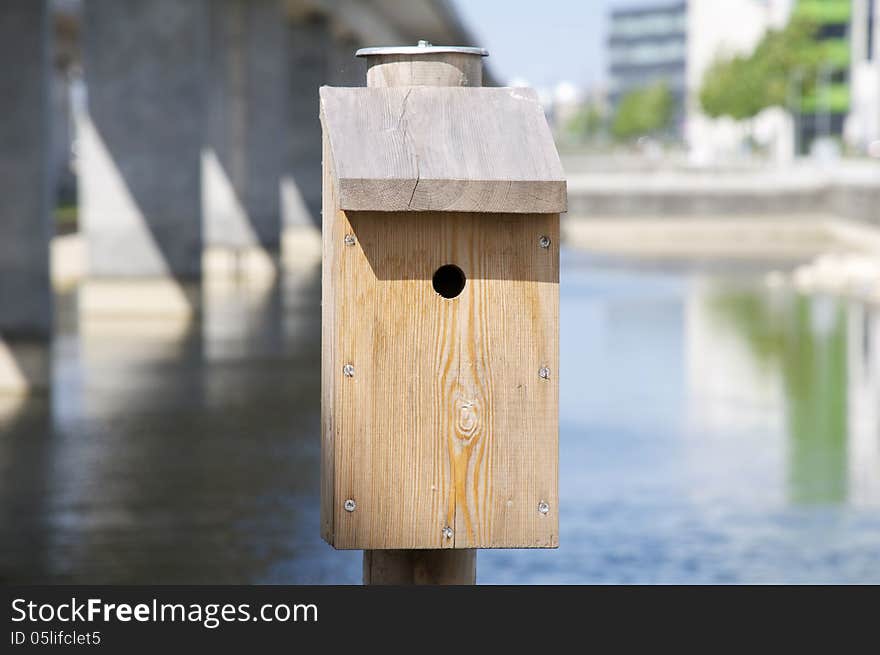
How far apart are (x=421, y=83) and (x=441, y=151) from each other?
0.91 feet

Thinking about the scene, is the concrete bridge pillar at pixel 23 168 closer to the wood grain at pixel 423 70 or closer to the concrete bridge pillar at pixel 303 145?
the wood grain at pixel 423 70

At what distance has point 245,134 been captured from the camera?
33.6 metres

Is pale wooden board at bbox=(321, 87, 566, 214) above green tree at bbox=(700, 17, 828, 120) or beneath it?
beneath

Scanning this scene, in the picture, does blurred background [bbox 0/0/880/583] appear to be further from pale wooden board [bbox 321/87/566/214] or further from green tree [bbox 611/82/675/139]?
green tree [bbox 611/82/675/139]

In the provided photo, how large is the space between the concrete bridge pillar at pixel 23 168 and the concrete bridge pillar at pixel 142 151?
249 inches

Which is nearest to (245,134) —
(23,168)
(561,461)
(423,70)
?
(23,168)

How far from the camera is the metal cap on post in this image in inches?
150

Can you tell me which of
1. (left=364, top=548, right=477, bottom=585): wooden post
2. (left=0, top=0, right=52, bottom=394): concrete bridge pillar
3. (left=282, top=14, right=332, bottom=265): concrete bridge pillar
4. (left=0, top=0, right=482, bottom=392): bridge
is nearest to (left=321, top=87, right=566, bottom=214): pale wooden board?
(left=0, top=0, right=482, bottom=392): bridge

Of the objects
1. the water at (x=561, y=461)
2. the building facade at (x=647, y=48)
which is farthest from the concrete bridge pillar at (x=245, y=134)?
the building facade at (x=647, y=48)

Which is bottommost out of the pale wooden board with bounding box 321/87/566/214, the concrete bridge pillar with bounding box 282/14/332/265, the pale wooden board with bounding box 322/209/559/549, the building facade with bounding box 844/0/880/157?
the pale wooden board with bounding box 322/209/559/549

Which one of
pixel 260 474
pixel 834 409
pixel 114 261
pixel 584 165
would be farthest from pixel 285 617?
pixel 584 165

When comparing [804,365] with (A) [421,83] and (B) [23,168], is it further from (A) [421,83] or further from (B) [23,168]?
(A) [421,83]

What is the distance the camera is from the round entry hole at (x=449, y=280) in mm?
3688

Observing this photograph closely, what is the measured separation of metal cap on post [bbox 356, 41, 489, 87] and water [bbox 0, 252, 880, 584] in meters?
4.86
